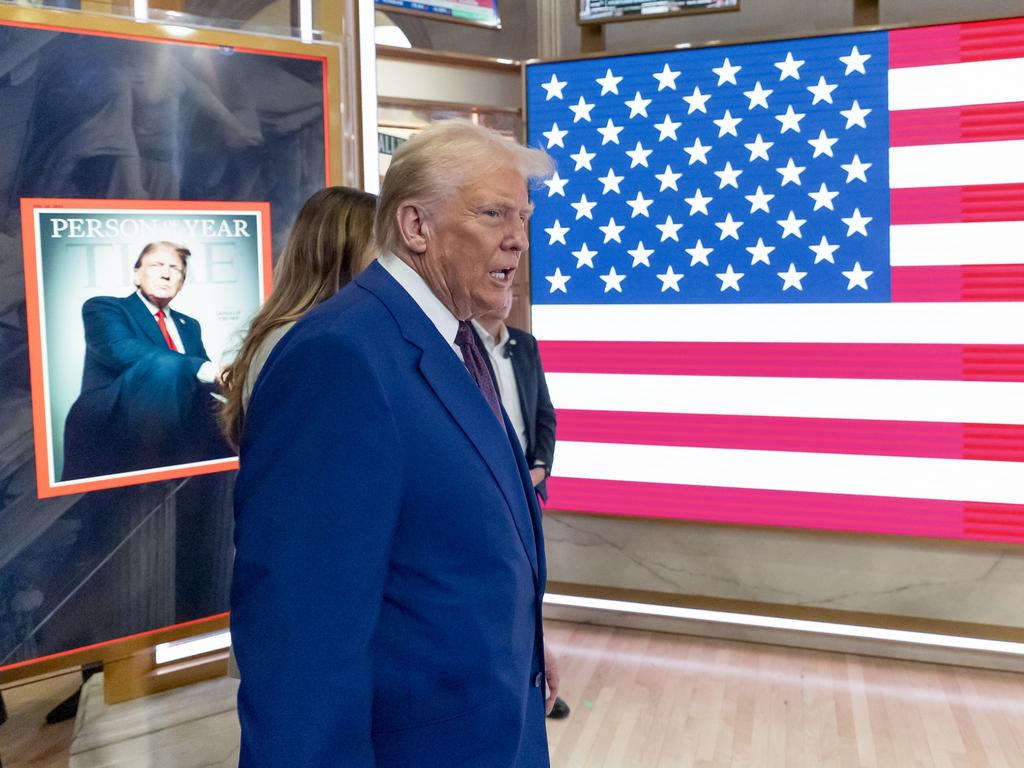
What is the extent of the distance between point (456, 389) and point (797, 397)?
8.24 feet

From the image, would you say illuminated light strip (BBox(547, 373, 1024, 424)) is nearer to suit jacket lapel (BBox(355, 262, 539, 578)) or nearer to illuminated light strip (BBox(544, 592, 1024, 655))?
illuminated light strip (BBox(544, 592, 1024, 655))

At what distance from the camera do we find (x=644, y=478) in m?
3.62

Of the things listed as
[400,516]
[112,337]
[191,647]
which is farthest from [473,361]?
[191,647]

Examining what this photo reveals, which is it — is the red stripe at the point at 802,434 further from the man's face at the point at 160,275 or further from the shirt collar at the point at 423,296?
the shirt collar at the point at 423,296

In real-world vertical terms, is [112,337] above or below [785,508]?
above

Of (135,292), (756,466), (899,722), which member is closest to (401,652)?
(135,292)

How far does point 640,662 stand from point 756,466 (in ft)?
2.70

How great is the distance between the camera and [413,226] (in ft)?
3.84

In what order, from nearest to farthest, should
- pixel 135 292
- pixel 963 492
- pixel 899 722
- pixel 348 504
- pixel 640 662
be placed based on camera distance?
pixel 348 504 → pixel 135 292 → pixel 899 722 → pixel 963 492 → pixel 640 662

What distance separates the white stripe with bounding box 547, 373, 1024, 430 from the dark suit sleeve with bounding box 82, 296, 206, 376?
1.89 m

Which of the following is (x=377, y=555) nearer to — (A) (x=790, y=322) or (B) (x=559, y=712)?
(B) (x=559, y=712)

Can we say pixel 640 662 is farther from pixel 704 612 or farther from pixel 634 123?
pixel 634 123

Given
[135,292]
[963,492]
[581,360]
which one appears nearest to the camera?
[135,292]

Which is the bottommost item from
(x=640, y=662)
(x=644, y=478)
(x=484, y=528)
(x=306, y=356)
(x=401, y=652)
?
(x=640, y=662)
